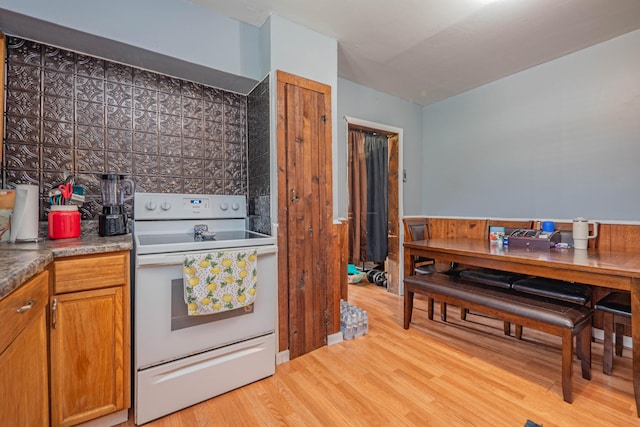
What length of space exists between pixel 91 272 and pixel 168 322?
43 centimetres

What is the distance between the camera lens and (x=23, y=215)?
1383mm

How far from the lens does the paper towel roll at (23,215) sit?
1377mm

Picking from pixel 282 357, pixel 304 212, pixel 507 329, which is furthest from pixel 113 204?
pixel 507 329

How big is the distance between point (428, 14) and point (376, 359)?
248 cm

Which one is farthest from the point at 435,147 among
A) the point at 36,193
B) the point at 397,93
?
the point at 36,193

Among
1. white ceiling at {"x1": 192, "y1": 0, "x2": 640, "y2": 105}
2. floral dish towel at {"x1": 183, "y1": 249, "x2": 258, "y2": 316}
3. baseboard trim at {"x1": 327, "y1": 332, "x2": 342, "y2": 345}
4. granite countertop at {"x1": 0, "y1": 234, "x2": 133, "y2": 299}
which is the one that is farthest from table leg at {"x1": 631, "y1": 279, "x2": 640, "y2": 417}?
granite countertop at {"x1": 0, "y1": 234, "x2": 133, "y2": 299}

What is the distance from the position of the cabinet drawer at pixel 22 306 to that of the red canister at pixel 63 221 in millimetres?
490

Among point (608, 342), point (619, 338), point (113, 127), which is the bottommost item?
point (619, 338)

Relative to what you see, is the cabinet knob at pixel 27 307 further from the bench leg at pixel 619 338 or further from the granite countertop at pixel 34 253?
the bench leg at pixel 619 338

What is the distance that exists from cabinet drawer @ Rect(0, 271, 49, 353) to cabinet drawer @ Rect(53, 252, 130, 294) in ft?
0.28

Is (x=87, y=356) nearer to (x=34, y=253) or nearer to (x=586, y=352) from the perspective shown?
(x=34, y=253)

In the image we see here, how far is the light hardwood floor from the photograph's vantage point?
1444 millimetres

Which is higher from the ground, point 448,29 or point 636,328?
point 448,29

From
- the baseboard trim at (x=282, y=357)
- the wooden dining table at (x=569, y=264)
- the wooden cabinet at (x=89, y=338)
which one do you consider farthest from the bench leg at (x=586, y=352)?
the wooden cabinet at (x=89, y=338)
